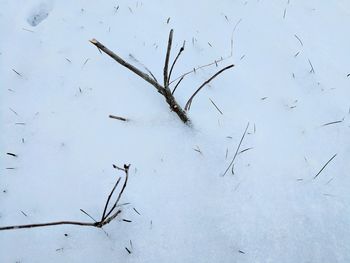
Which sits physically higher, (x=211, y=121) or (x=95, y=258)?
(x=211, y=121)

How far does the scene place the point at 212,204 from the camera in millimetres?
1558

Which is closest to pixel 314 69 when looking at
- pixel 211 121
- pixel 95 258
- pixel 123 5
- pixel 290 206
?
pixel 211 121

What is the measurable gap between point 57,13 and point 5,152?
1.05 metres

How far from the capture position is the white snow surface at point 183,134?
151 cm

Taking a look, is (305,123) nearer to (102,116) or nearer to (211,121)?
(211,121)

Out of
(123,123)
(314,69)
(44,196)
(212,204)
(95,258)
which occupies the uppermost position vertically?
(314,69)

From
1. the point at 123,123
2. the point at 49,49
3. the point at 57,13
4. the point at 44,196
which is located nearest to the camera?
the point at 44,196

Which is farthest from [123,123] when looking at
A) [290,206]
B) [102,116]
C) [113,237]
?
[290,206]

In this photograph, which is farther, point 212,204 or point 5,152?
point 5,152

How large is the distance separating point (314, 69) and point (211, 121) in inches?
27.2

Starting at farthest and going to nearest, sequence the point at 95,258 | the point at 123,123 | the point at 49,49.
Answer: the point at 49,49 → the point at 123,123 → the point at 95,258

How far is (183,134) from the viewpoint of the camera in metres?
1.73

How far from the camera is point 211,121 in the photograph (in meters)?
1.76

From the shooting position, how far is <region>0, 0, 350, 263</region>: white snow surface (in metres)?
1.51
